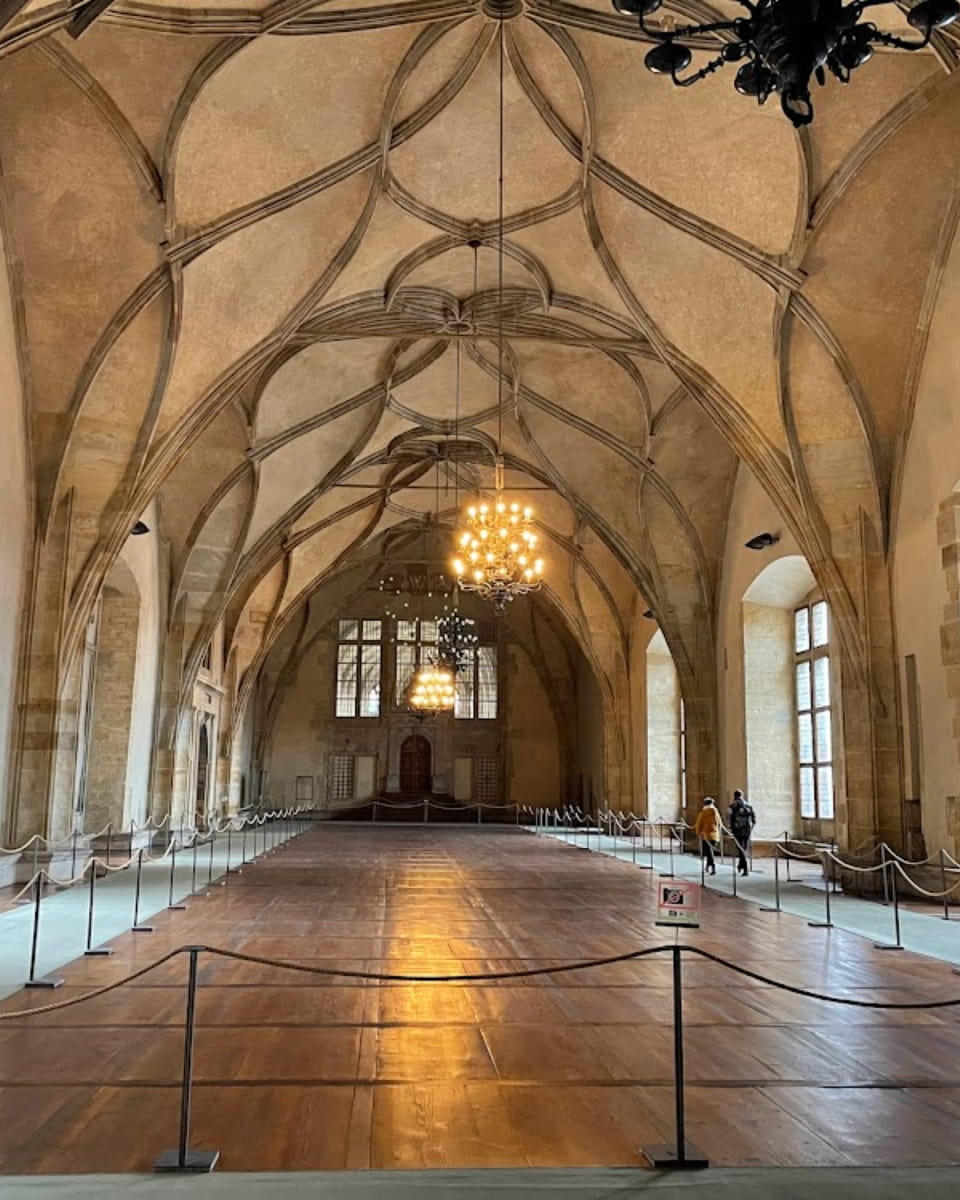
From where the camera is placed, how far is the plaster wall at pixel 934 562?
11031 mm

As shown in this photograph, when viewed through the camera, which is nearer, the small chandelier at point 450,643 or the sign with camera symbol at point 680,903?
the sign with camera symbol at point 680,903

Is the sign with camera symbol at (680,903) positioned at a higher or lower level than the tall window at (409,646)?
lower

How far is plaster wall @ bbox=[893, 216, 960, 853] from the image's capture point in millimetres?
11031

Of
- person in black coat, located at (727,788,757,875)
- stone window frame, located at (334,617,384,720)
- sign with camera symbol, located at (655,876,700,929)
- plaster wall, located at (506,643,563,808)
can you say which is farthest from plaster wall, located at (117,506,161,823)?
plaster wall, located at (506,643,563,808)

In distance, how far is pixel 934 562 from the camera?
37.7 ft

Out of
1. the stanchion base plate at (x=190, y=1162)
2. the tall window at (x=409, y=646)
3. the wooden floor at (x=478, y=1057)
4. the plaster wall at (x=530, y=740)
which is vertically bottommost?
the wooden floor at (x=478, y=1057)

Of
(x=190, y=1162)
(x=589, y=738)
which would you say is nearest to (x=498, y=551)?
(x=190, y=1162)

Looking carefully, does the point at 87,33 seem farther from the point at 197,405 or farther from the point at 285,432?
the point at 285,432

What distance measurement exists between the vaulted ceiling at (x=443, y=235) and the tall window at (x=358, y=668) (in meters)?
15.5

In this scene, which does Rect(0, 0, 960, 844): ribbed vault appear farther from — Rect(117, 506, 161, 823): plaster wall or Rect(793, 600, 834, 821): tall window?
Rect(793, 600, 834, 821): tall window

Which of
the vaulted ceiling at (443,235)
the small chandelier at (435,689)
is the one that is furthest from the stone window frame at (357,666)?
the vaulted ceiling at (443,235)

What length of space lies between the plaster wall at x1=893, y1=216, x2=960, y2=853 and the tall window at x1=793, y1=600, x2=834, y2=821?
4.40 meters

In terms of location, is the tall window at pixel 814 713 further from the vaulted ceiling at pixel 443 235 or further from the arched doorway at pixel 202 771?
the arched doorway at pixel 202 771

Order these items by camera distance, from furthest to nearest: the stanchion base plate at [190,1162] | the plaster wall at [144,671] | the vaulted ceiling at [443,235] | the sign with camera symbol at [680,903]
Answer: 1. the plaster wall at [144,671]
2. the vaulted ceiling at [443,235]
3. the sign with camera symbol at [680,903]
4. the stanchion base plate at [190,1162]
